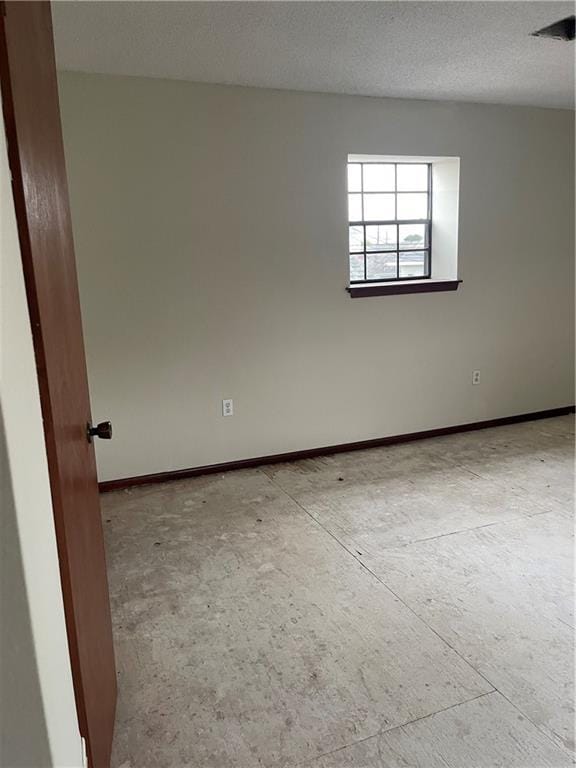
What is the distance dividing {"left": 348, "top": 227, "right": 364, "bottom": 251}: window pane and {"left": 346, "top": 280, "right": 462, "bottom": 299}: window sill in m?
0.27

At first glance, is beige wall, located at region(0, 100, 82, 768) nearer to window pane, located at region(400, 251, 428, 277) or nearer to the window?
the window

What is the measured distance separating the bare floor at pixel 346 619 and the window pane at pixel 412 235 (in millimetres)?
1677

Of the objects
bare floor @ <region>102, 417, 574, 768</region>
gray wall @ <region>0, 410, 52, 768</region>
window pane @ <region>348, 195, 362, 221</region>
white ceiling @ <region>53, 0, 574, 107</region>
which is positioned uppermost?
white ceiling @ <region>53, 0, 574, 107</region>

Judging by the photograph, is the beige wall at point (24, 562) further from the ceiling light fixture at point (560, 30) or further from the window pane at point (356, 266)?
the window pane at point (356, 266)

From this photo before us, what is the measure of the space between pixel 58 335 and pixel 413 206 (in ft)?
11.4

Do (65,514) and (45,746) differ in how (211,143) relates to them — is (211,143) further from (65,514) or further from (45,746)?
(45,746)

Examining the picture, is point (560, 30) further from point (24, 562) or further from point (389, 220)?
point (24, 562)

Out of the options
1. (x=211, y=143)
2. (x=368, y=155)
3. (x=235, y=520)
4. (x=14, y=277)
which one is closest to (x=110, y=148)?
(x=211, y=143)

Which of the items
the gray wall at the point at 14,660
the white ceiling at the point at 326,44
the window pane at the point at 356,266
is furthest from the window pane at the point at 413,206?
the gray wall at the point at 14,660

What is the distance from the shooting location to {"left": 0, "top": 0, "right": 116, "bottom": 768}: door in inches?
40.1

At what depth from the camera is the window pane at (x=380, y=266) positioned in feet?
13.6

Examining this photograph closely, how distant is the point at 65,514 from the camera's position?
120cm

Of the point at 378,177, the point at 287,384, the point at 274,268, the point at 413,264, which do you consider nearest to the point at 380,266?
the point at 413,264

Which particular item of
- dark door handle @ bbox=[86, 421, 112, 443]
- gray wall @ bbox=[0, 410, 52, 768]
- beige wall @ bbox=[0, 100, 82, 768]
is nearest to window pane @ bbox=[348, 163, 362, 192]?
dark door handle @ bbox=[86, 421, 112, 443]
